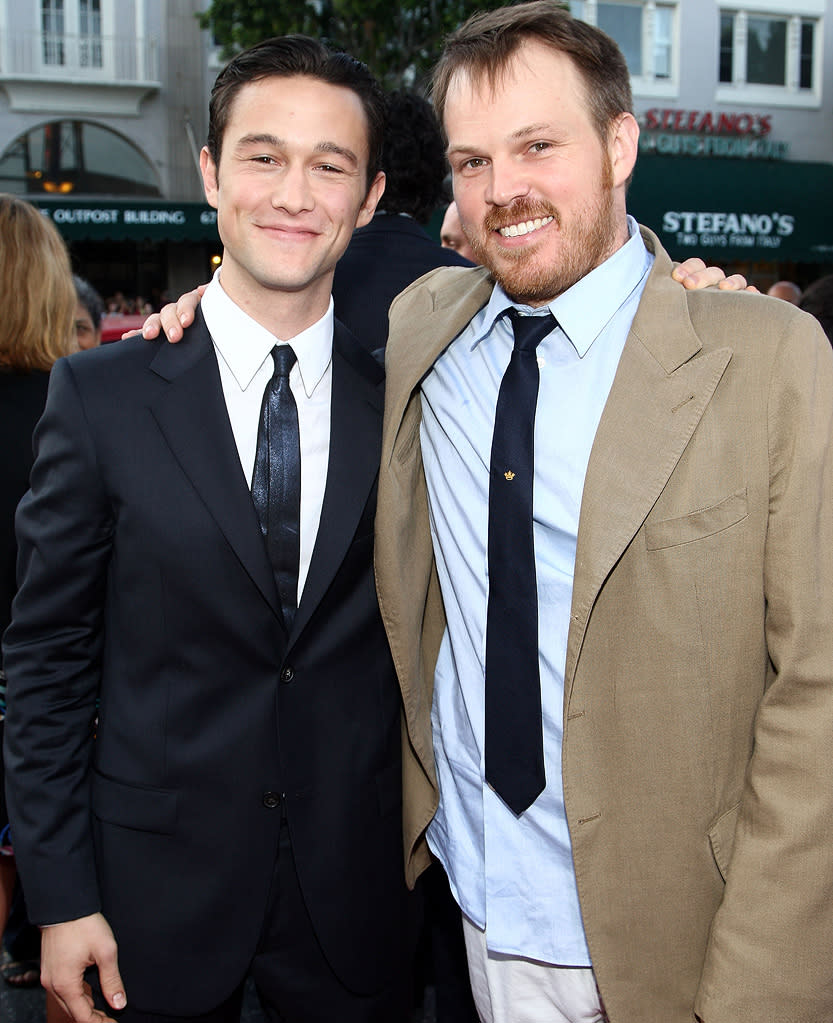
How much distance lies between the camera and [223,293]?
196 centimetres

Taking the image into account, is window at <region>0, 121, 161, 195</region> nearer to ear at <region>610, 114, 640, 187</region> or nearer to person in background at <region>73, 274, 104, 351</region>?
person in background at <region>73, 274, 104, 351</region>

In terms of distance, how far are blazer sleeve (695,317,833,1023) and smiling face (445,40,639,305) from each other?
1.47ft

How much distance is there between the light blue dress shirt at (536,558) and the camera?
178 cm

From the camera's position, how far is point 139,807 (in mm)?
1807

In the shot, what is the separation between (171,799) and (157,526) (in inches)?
20.2

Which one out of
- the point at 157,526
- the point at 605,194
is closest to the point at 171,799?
the point at 157,526

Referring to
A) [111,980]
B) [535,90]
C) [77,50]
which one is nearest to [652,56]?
[77,50]

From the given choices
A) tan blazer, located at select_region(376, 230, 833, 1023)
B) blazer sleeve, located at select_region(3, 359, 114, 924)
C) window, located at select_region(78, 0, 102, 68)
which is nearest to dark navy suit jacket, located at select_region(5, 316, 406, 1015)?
blazer sleeve, located at select_region(3, 359, 114, 924)

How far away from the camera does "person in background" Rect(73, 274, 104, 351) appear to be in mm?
4258

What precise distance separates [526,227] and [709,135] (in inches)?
702

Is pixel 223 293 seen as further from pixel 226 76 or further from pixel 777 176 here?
pixel 777 176

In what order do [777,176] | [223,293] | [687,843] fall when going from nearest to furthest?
[687,843]
[223,293]
[777,176]

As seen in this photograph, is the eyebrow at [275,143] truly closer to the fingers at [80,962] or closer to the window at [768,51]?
the fingers at [80,962]

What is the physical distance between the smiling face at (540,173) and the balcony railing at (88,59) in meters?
15.8
